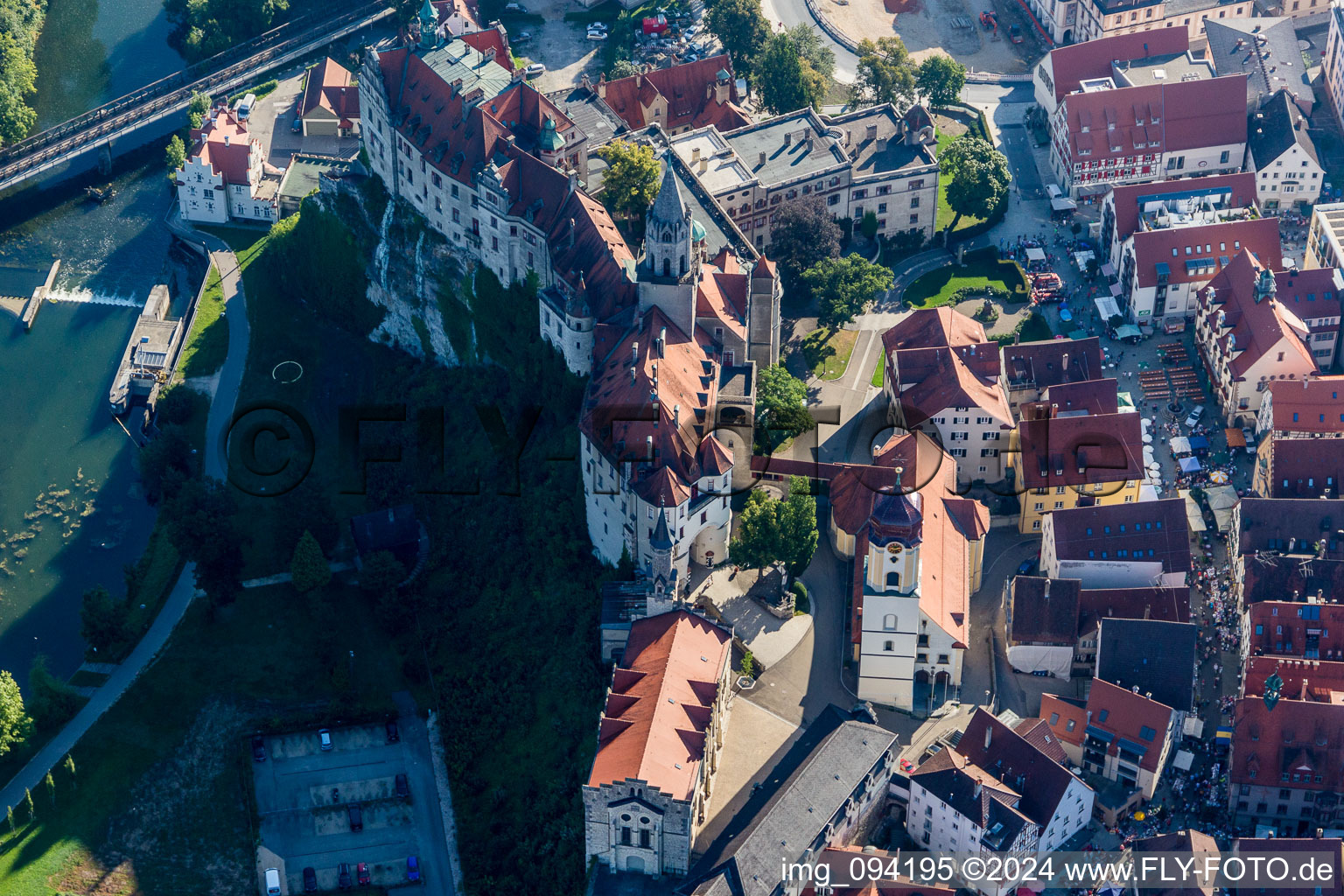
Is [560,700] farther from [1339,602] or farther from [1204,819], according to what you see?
[1339,602]

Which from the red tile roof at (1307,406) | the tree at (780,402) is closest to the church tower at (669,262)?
the tree at (780,402)

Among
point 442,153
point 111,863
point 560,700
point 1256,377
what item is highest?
point 442,153

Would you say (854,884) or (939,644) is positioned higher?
(939,644)

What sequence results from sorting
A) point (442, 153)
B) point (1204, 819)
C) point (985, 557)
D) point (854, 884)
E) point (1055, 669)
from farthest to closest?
1. point (442, 153)
2. point (985, 557)
3. point (1055, 669)
4. point (1204, 819)
5. point (854, 884)

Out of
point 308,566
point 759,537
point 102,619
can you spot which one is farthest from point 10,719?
point 759,537

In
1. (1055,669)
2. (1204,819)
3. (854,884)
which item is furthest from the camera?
(1055,669)

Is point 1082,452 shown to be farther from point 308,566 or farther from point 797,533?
point 308,566

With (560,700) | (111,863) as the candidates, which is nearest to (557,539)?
(560,700)

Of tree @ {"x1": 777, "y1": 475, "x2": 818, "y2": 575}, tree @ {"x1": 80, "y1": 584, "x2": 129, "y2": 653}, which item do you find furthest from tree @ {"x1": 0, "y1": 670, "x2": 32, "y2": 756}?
tree @ {"x1": 777, "y1": 475, "x2": 818, "y2": 575}
